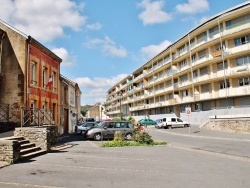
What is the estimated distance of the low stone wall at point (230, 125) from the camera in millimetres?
32031

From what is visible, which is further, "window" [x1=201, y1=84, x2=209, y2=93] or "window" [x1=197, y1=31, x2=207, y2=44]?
"window" [x1=201, y1=84, x2=209, y2=93]

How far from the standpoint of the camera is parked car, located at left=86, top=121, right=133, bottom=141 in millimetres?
26266

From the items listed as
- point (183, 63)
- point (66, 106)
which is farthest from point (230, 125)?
point (183, 63)

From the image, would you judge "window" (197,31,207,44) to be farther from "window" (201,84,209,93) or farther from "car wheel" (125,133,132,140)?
"car wheel" (125,133,132,140)

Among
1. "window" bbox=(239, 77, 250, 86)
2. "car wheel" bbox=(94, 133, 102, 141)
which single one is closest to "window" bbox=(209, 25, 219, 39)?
"window" bbox=(239, 77, 250, 86)

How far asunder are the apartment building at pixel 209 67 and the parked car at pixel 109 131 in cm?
247

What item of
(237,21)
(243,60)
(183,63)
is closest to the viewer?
(243,60)

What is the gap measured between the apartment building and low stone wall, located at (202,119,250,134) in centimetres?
574

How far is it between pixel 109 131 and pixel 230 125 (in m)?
15.6

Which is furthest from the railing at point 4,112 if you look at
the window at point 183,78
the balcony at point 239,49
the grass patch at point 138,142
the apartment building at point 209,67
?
the window at point 183,78

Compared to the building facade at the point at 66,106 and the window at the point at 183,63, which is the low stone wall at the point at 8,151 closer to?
the building facade at the point at 66,106

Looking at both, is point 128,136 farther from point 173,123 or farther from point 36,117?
point 173,123

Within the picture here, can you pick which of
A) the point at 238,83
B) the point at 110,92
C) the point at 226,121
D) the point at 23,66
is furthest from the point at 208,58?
the point at 110,92

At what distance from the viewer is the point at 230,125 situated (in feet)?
113
